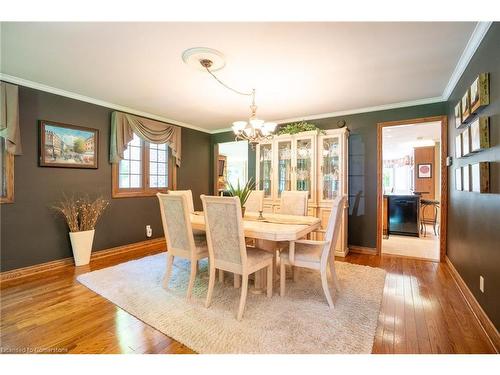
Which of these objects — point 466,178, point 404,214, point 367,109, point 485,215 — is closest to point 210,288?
point 485,215

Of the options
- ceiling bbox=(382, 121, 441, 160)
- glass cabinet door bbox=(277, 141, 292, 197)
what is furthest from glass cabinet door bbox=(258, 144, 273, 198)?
ceiling bbox=(382, 121, 441, 160)

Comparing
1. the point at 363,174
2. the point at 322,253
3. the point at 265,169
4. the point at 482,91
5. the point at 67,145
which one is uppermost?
the point at 482,91

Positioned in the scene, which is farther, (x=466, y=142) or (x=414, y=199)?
(x=414, y=199)

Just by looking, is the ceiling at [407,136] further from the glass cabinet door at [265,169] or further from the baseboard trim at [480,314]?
the baseboard trim at [480,314]

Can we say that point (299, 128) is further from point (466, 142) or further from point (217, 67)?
point (466, 142)

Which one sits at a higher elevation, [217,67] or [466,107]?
[217,67]

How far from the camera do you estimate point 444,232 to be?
352 cm

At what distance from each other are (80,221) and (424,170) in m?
7.99

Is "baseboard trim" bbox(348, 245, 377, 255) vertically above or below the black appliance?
below

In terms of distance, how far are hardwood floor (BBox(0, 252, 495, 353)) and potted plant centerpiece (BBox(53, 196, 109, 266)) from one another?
0.50m

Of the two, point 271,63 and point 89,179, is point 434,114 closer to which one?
point 271,63

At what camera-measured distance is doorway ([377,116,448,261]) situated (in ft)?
12.0

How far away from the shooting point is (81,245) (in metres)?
3.34

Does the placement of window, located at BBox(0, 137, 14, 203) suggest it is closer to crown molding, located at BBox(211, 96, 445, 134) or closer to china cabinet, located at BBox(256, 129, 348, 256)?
china cabinet, located at BBox(256, 129, 348, 256)
